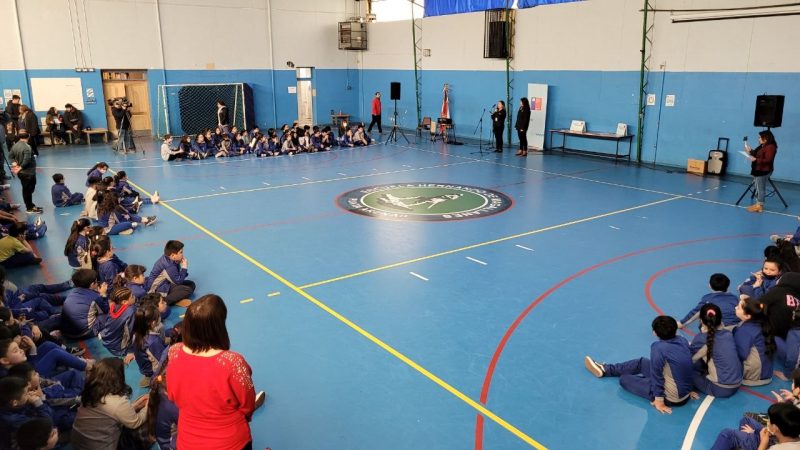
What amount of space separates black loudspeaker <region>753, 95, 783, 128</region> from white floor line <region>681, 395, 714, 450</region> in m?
11.4

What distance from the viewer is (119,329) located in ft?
20.8

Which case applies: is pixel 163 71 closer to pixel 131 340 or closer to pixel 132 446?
pixel 131 340

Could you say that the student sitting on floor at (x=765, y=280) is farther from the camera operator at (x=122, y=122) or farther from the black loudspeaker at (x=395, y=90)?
the camera operator at (x=122, y=122)

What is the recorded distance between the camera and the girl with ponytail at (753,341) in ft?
19.2

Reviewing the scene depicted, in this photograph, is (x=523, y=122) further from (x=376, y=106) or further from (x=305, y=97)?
(x=305, y=97)

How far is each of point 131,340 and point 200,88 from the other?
2291 cm

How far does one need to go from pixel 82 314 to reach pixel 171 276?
1349 mm

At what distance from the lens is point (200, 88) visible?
26.9m

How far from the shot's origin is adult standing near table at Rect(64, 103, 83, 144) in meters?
23.3

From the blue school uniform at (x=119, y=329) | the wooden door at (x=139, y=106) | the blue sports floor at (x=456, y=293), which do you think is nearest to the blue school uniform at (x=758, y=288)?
the blue sports floor at (x=456, y=293)

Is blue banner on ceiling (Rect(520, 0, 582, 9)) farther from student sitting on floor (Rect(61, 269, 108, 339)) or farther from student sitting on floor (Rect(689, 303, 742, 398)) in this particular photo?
student sitting on floor (Rect(61, 269, 108, 339))

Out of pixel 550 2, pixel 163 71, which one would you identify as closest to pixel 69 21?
pixel 163 71

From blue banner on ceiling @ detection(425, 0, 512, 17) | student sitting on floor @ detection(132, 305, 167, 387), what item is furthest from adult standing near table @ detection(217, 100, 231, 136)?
student sitting on floor @ detection(132, 305, 167, 387)

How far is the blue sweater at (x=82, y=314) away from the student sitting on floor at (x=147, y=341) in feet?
4.00
